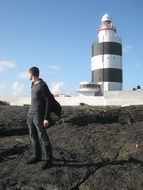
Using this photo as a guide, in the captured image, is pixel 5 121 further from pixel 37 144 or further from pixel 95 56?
pixel 95 56

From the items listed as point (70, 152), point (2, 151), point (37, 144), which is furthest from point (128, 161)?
point (2, 151)

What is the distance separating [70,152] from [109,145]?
0.86 metres

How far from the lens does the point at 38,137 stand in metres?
6.77

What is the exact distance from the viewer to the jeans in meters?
6.42

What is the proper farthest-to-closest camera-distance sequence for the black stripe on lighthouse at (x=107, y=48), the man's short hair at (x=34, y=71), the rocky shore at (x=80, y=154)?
1. the black stripe on lighthouse at (x=107, y=48)
2. the man's short hair at (x=34, y=71)
3. the rocky shore at (x=80, y=154)

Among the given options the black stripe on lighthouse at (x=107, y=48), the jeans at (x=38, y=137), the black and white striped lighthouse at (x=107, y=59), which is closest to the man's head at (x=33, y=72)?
the jeans at (x=38, y=137)

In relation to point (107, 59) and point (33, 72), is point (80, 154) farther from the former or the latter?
point (107, 59)

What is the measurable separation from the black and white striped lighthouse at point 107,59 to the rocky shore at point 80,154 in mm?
39122

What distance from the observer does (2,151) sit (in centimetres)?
744

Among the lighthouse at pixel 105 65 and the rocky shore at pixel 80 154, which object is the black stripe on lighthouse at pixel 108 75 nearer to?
the lighthouse at pixel 105 65

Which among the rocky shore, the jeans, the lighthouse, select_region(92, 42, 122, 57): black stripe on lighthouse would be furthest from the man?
select_region(92, 42, 122, 57): black stripe on lighthouse

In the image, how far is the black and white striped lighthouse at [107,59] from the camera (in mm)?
49125

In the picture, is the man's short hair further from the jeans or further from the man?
the jeans

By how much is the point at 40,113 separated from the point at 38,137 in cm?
50
